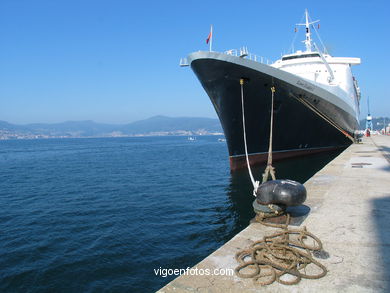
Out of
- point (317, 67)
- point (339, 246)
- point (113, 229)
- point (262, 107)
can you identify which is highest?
point (317, 67)

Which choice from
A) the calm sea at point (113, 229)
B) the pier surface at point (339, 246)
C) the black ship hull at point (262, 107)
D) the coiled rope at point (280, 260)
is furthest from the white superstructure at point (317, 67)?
the coiled rope at point (280, 260)

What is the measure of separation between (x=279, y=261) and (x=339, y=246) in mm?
1212

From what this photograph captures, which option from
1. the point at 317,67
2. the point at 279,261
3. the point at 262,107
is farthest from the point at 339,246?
the point at 317,67

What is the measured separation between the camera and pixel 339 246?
4668 millimetres

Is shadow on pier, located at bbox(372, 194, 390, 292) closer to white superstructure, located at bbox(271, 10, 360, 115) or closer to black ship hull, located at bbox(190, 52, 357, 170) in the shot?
black ship hull, located at bbox(190, 52, 357, 170)

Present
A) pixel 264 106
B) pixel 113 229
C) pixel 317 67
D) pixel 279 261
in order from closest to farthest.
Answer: pixel 279 261, pixel 113 229, pixel 264 106, pixel 317 67

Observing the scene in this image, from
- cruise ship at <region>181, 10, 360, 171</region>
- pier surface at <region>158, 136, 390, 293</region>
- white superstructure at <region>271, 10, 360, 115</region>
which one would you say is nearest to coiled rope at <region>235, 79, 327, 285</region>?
pier surface at <region>158, 136, 390, 293</region>

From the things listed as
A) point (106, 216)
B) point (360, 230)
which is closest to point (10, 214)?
point (106, 216)

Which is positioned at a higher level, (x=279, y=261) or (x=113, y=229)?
(x=279, y=261)

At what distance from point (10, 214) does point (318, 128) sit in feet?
64.8

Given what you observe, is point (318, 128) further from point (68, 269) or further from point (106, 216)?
point (68, 269)

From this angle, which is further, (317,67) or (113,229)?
(317,67)

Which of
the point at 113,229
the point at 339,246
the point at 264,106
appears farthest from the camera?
the point at 264,106

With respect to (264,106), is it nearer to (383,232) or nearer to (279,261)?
(383,232)
